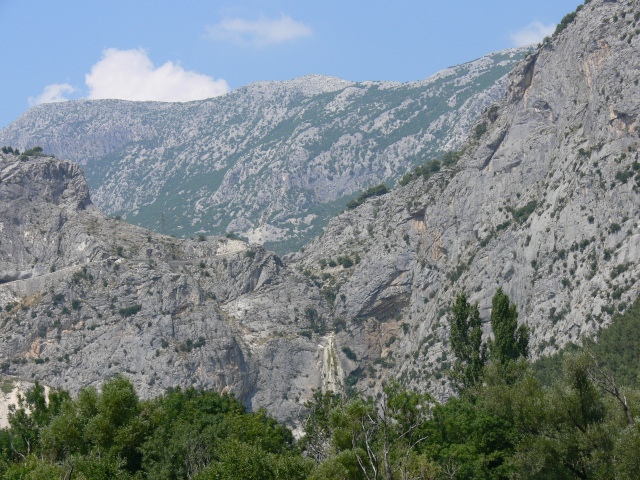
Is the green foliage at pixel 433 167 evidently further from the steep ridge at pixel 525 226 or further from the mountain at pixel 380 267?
the steep ridge at pixel 525 226

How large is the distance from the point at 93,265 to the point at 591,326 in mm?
82433

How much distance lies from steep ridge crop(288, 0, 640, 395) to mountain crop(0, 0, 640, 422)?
293 millimetres

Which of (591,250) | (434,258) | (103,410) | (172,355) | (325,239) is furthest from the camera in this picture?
(325,239)

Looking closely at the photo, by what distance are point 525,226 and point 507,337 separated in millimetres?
43344

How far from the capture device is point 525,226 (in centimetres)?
10825

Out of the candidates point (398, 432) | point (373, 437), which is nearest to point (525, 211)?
point (398, 432)

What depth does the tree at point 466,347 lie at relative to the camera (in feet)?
229

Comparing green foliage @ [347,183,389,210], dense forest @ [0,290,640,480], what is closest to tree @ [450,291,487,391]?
dense forest @ [0,290,640,480]

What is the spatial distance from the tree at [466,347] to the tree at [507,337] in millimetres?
1939

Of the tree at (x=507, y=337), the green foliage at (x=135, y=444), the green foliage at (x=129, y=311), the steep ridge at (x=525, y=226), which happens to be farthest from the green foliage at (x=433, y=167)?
the green foliage at (x=135, y=444)

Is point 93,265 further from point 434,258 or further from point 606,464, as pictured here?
point 606,464

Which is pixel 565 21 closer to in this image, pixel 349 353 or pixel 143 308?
pixel 349 353

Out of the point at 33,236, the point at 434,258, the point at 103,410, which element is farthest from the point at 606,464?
the point at 33,236

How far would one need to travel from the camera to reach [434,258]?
125750 millimetres
